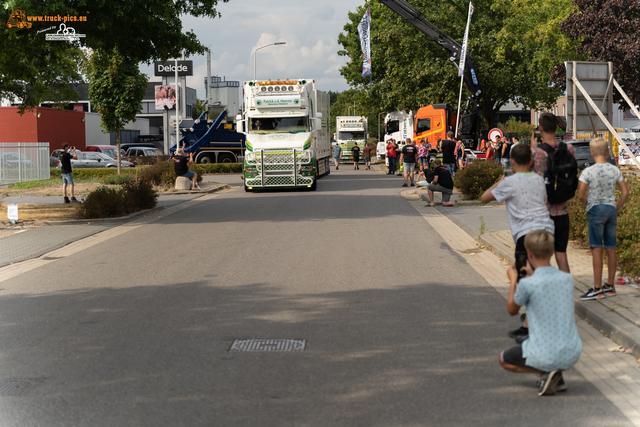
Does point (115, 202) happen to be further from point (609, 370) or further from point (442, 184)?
point (609, 370)

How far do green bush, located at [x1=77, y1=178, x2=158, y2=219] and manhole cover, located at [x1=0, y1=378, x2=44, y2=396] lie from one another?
38.6 feet

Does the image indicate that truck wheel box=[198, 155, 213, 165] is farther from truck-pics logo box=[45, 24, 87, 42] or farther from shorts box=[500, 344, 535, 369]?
shorts box=[500, 344, 535, 369]

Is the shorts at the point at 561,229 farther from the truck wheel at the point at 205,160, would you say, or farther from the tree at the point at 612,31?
the truck wheel at the point at 205,160

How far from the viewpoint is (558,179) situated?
253 inches

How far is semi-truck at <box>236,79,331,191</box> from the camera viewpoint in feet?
79.3

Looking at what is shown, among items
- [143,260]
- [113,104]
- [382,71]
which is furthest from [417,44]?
[143,260]

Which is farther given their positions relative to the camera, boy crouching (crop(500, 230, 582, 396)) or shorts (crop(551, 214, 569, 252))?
shorts (crop(551, 214, 569, 252))

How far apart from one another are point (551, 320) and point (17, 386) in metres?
3.75

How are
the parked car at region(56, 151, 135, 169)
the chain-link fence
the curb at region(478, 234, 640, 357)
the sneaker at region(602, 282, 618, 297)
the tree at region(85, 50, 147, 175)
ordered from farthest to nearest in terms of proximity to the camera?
the parked car at region(56, 151, 135, 169) → the chain-link fence → the tree at region(85, 50, 147, 175) → the sneaker at region(602, 282, 618, 297) → the curb at region(478, 234, 640, 357)

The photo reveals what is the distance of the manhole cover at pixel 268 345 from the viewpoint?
18.9 ft

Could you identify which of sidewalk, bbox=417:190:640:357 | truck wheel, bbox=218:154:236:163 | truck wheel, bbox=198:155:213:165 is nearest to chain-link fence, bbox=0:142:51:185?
truck wheel, bbox=198:155:213:165

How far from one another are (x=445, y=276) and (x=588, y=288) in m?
1.87

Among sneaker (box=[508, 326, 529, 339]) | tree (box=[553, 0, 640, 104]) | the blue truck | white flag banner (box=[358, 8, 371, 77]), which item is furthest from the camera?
the blue truck

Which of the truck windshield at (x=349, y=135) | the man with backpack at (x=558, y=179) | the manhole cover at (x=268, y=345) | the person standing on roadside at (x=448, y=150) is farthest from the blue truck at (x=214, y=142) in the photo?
the manhole cover at (x=268, y=345)
